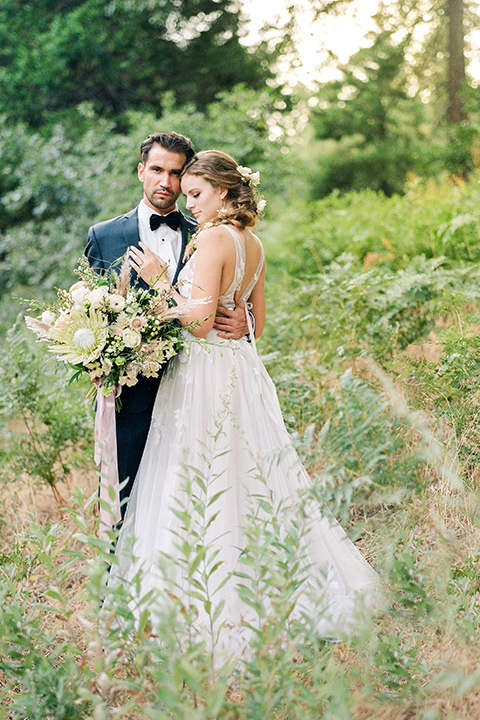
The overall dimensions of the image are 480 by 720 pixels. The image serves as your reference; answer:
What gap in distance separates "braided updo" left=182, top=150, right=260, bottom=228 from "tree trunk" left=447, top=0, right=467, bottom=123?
9848 millimetres

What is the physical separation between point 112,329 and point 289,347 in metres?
2.56

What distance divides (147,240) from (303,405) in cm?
144

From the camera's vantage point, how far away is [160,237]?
11.3ft

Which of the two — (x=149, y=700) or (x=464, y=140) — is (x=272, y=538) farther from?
(x=464, y=140)

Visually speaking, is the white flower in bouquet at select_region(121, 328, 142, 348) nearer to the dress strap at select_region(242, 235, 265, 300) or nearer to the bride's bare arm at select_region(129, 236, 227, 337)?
the bride's bare arm at select_region(129, 236, 227, 337)

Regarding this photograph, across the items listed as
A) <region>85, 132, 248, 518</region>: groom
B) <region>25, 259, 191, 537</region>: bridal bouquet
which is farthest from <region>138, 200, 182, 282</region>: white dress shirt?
<region>25, 259, 191, 537</region>: bridal bouquet

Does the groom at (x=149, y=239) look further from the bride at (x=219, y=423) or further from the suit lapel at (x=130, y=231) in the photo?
the bride at (x=219, y=423)

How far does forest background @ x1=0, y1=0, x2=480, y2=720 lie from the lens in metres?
1.85

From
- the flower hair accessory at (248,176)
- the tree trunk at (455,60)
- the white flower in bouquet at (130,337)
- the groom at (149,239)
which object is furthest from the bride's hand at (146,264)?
the tree trunk at (455,60)

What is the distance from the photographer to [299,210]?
955cm

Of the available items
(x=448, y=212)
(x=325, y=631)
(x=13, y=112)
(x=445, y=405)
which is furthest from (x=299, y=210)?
(x=325, y=631)

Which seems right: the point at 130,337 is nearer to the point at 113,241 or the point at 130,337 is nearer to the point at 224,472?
the point at 224,472

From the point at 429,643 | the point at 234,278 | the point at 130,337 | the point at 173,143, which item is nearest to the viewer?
the point at 429,643

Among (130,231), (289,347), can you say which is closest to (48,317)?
(130,231)
